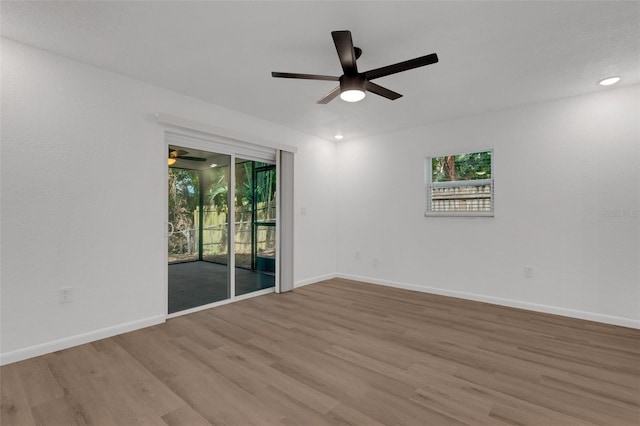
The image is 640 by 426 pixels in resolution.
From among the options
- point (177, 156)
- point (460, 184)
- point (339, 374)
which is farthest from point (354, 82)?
point (460, 184)

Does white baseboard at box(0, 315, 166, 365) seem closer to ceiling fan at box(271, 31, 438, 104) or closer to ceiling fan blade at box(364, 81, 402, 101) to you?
ceiling fan at box(271, 31, 438, 104)

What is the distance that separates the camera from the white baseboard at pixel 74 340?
2443mm

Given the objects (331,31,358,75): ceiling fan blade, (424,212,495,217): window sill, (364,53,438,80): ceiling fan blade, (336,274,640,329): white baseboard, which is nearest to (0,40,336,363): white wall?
(331,31,358,75): ceiling fan blade

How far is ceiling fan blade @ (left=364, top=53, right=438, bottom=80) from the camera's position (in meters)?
2.07

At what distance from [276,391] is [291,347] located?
0.67 meters

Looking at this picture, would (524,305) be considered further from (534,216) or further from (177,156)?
(177,156)

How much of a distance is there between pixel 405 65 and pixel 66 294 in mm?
3435

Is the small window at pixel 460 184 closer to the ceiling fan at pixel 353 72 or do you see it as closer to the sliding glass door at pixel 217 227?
the ceiling fan at pixel 353 72

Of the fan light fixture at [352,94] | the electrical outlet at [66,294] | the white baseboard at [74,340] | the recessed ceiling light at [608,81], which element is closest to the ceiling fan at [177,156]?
the electrical outlet at [66,294]

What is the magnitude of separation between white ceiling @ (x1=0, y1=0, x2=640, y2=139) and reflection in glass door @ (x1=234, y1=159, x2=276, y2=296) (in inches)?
49.5

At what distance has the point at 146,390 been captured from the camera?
6.75ft

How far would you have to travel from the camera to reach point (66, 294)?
2.70 metres

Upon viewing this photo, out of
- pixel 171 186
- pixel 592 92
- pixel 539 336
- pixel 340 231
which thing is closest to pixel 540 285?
pixel 539 336

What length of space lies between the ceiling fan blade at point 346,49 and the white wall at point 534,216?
8.92 feet
